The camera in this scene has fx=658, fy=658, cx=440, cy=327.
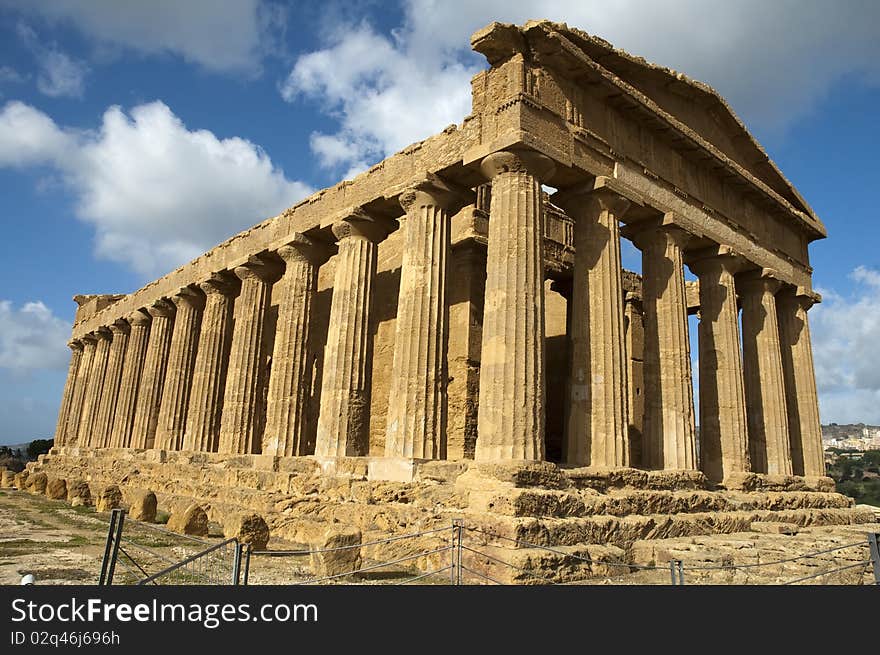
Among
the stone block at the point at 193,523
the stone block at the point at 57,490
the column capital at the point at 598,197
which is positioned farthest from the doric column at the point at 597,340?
the stone block at the point at 57,490

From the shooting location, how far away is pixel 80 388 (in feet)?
108

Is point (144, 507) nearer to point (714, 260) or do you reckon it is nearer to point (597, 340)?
point (597, 340)

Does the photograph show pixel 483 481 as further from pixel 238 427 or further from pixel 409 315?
pixel 238 427

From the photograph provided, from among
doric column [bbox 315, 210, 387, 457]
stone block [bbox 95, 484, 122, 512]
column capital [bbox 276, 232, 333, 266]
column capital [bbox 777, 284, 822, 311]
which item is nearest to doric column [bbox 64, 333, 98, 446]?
stone block [bbox 95, 484, 122, 512]

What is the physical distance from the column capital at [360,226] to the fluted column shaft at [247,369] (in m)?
4.73

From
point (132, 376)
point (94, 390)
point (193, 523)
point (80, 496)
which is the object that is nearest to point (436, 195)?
point (193, 523)

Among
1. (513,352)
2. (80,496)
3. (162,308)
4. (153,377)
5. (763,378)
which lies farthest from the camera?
(162,308)

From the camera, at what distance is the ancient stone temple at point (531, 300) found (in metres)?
11.9

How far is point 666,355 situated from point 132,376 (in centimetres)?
2159

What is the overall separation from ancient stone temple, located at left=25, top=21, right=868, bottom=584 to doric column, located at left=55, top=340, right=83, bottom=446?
1318cm

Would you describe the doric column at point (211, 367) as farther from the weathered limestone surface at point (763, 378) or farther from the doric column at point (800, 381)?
the doric column at point (800, 381)

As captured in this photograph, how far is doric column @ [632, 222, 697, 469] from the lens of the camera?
13695mm

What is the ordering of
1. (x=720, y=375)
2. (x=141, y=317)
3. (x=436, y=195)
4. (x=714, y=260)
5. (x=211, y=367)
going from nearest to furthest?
1. (x=436, y=195)
2. (x=720, y=375)
3. (x=714, y=260)
4. (x=211, y=367)
5. (x=141, y=317)

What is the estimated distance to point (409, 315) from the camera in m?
13.1
